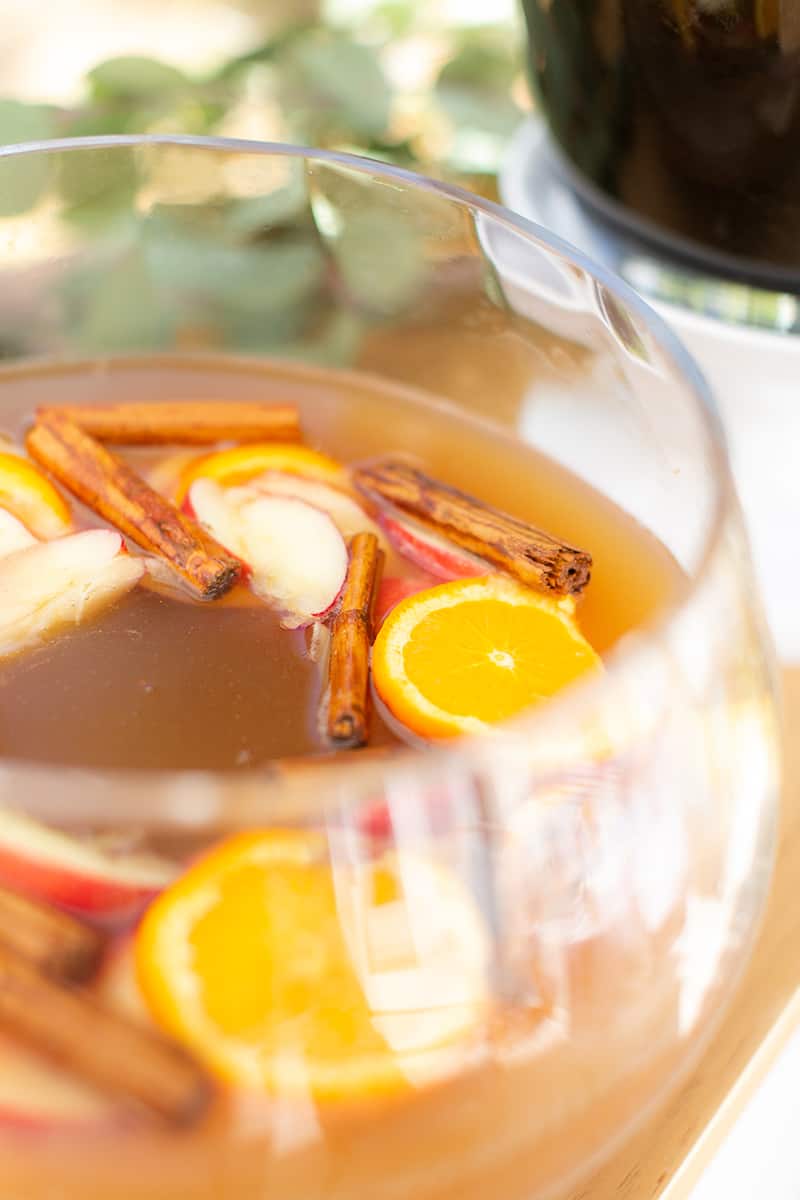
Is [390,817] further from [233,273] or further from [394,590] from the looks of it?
[233,273]

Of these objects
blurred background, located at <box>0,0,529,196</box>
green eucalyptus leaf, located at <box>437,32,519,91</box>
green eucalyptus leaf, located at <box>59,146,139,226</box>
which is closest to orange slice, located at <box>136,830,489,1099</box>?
green eucalyptus leaf, located at <box>59,146,139,226</box>

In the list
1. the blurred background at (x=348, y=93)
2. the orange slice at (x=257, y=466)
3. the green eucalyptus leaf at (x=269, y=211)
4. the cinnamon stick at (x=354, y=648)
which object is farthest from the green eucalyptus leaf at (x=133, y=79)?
the cinnamon stick at (x=354, y=648)

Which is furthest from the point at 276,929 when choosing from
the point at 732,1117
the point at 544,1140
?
the point at 732,1117

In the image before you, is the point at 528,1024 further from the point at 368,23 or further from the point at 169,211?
the point at 368,23

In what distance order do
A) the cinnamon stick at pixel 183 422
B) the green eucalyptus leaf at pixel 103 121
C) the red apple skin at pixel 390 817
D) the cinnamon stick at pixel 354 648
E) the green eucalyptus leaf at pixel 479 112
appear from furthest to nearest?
the green eucalyptus leaf at pixel 479 112, the green eucalyptus leaf at pixel 103 121, the cinnamon stick at pixel 183 422, the cinnamon stick at pixel 354 648, the red apple skin at pixel 390 817

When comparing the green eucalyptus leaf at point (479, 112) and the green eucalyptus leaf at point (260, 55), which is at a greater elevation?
the green eucalyptus leaf at point (260, 55)

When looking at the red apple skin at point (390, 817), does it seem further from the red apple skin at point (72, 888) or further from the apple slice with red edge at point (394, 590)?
the apple slice with red edge at point (394, 590)

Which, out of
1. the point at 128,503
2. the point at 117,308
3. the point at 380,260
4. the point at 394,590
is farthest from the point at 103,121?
the point at 394,590
